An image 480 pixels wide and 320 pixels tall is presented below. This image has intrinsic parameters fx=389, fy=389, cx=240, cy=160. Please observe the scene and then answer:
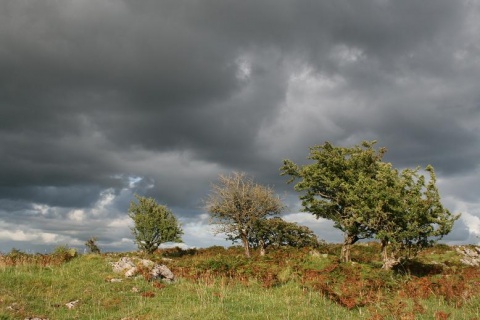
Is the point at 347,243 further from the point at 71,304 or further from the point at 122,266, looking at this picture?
the point at 71,304

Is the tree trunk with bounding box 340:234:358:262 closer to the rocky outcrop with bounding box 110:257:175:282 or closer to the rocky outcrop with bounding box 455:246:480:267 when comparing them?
the rocky outcrop with bounding box 455:246:480:267

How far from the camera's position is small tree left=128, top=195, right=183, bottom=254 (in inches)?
1797

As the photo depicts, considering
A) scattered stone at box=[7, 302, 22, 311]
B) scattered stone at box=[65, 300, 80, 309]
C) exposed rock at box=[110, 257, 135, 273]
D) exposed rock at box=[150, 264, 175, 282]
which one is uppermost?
exposed rock at box=[110, 257, 135, 273]

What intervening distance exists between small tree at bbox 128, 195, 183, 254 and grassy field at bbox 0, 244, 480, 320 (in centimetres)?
1730

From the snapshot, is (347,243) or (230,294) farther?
(347,243)

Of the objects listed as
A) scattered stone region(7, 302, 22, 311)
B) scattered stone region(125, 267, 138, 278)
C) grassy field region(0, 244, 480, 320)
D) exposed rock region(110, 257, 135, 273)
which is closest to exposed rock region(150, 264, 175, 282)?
grassy field region(0, 244, 480, 320)

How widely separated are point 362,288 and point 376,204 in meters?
10.8

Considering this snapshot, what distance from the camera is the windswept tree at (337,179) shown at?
3472cm

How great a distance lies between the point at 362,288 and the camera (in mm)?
20828

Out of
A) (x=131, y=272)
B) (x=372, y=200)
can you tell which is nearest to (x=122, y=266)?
(x=131, y=272)

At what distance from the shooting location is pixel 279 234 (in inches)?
1705

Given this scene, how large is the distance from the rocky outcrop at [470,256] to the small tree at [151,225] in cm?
3063

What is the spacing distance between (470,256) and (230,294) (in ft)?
106

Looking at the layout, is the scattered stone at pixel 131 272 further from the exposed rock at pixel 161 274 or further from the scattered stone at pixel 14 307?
the scattered stone at pixel 14 307
